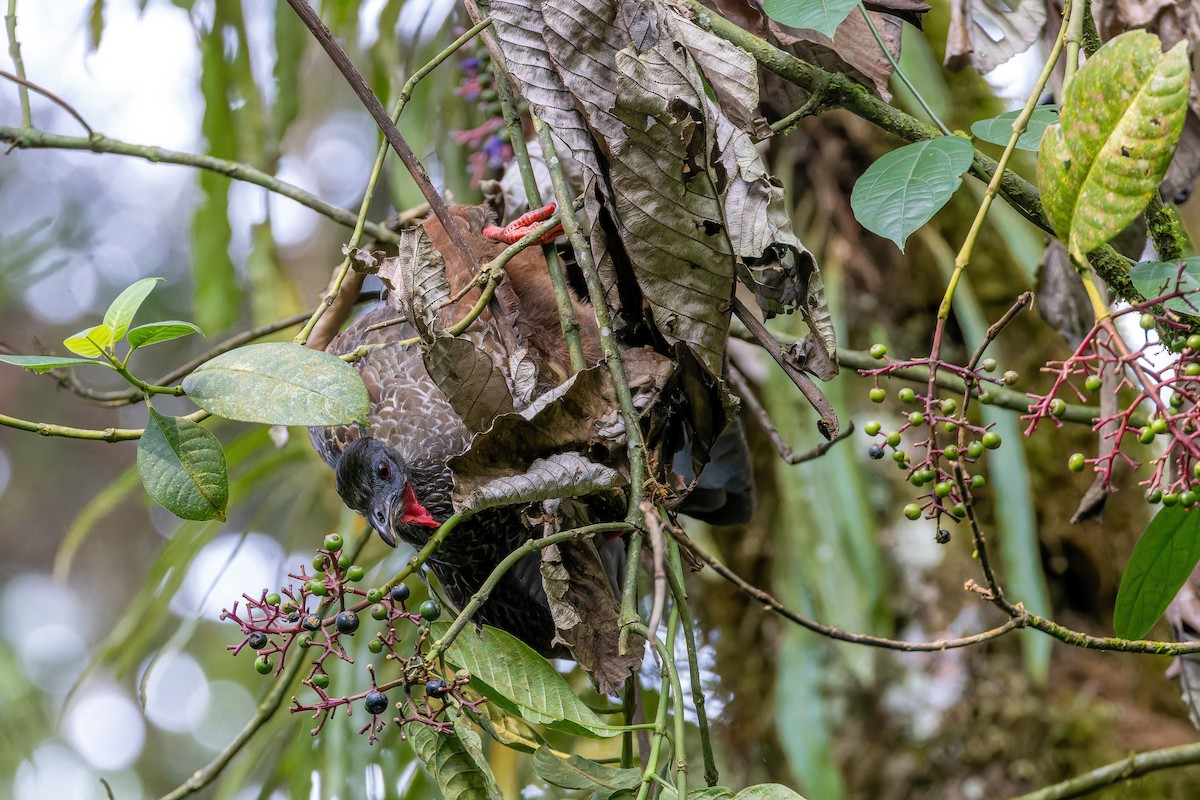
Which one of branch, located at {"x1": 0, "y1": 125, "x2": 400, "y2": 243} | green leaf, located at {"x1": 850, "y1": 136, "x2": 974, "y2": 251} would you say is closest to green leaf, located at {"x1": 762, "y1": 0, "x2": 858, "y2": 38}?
green leaf, located at {"x1": 850, "y1": 136, "x2": 974, "y2": 251}

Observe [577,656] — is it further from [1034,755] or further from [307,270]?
[307,270]

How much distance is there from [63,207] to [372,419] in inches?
154

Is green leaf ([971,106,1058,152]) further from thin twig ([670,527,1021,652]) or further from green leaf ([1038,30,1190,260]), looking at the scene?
thin twig ([670,527,1021,652])

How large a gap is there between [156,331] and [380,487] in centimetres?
68

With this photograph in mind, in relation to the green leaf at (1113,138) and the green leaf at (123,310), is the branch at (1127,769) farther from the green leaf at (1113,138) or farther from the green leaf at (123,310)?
the green leaf at (123,310)

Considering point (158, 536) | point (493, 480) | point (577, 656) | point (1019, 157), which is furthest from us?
point (158, 536)

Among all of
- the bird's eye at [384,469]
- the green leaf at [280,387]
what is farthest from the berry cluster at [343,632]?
the bird's eye at [384,469]

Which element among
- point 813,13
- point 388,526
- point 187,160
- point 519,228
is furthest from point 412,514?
point 813,13

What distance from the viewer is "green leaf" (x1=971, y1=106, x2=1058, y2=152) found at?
3.46ft

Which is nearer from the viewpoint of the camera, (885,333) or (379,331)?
(379,331)

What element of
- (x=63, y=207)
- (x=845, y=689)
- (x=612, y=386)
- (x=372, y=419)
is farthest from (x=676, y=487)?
(x=63, y=207)

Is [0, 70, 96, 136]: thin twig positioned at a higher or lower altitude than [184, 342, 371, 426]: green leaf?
higher

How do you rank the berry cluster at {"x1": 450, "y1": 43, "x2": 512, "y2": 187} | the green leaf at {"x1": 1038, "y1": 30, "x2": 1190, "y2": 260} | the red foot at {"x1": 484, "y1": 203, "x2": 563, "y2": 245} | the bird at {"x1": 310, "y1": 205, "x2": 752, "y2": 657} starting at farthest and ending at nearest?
1. the berry cluster at {"x1": 450, "y1": 43, "x2": 512, "y2": 187}
2. the bird at {"x1": 310, "y1": 205, "x2": 752, "y2": 657}
3. the red foot at {"x1": 484, "y1": 203, "x2": 563, "y2": 245}
4. the green leaf at {"x1": 1038, "y1": 30, "x2": 1190, "y2": 260}

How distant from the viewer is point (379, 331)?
1.70m
